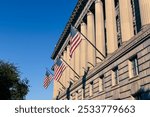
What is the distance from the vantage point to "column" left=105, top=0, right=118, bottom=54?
3272 centimetres

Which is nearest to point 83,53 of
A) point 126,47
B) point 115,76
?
point 115,76

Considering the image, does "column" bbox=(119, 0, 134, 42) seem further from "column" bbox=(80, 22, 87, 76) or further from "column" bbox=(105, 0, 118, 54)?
"column" bbox=(80, 22, 87, 76)

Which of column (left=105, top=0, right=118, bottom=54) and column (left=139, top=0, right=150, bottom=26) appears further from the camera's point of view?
column (left=105, top=0, right=118, bottom=54)

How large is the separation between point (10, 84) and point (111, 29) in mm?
19705

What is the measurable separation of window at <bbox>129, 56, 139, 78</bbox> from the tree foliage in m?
21.9

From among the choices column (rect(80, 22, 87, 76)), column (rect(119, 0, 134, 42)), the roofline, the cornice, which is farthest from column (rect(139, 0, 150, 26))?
the roofline

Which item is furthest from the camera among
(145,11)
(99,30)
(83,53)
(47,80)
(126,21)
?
(47,80)

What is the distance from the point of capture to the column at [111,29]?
3272 cm

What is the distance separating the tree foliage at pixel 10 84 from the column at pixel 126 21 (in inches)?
827

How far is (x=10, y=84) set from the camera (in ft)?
142

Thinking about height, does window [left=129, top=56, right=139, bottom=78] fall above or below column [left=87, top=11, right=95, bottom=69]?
below

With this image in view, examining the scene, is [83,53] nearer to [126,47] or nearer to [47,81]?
[47,81]

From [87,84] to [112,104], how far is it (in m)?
28.4

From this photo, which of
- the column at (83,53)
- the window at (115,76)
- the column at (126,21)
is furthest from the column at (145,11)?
the column at (83,53)
